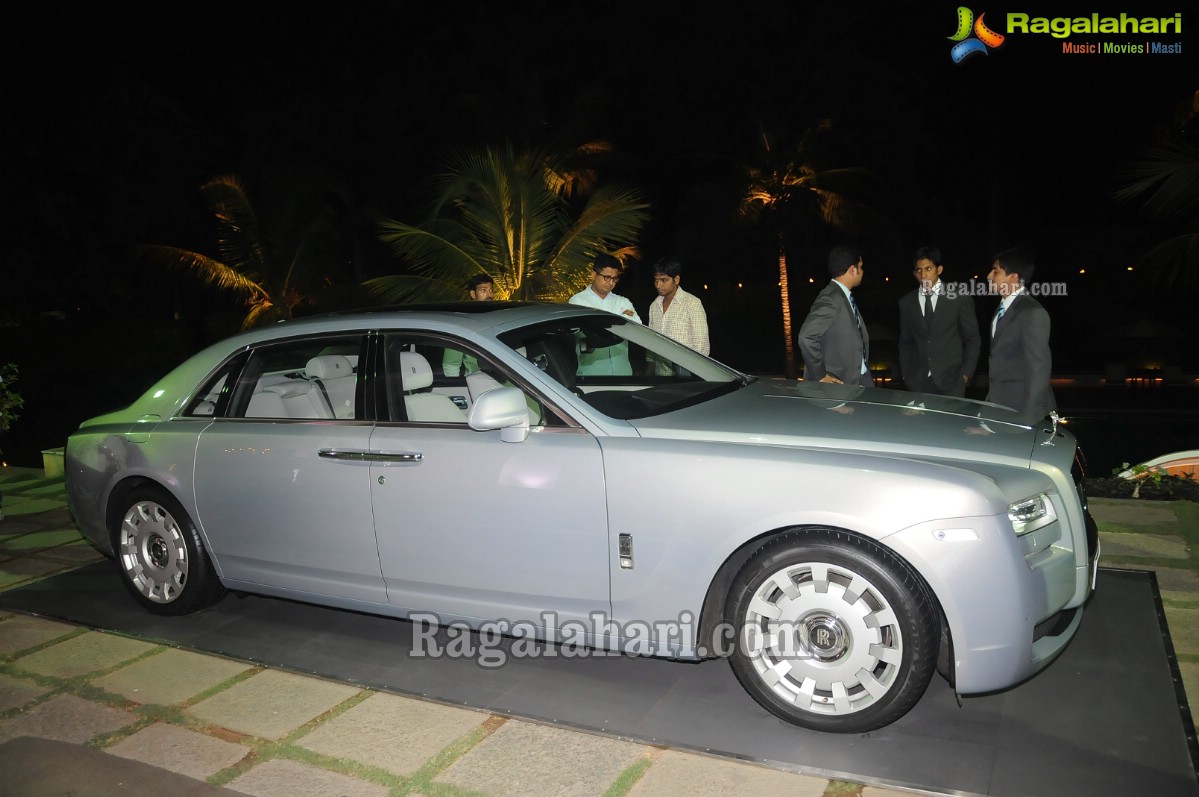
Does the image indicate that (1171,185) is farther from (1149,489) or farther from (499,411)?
(499,411)

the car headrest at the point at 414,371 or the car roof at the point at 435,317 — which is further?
the car headrest at the point at 414,371

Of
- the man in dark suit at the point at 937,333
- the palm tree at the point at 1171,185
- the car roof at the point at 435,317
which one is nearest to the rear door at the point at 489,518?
the car roof at the point at 435,317

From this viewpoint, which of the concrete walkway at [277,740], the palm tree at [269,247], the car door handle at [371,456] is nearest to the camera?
the concrete walkway at [277,740]

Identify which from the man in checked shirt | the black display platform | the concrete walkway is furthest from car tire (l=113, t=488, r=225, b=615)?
the man in checked shirt

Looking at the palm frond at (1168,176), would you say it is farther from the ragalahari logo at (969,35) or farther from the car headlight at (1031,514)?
the car headlight at (1031,514)

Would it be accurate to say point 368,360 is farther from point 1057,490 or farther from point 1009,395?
point 1009,395

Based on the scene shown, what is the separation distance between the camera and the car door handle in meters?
4.03

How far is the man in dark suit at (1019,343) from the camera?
17.2 feet

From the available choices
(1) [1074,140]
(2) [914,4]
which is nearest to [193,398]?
(2) [914,4]

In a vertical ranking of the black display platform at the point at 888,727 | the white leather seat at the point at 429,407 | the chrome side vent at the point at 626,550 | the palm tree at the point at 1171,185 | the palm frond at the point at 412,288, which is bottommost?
the black display platform at the point at 888,727

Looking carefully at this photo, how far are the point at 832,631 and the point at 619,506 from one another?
2.91ft

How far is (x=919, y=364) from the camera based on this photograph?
650cm

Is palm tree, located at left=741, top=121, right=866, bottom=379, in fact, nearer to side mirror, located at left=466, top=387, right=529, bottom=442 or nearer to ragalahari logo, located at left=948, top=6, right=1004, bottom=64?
ragalahari logo, located at left=948, top=6, right=1004, bottom=64

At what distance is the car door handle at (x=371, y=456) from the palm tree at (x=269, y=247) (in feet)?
65.1
